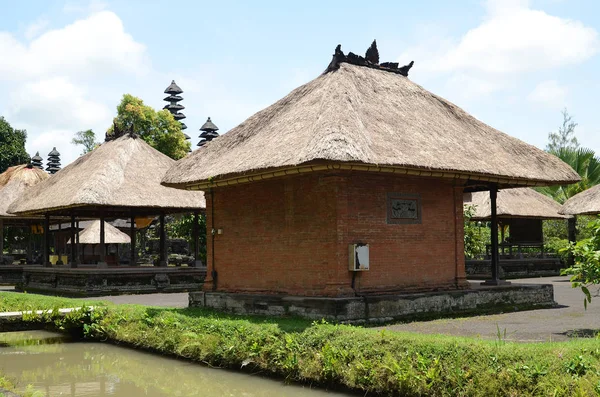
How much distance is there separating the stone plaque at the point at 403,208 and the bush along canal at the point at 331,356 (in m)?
3.34

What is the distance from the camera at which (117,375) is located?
481 inches

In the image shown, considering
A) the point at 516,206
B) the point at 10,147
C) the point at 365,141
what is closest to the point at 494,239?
the point at 365,141

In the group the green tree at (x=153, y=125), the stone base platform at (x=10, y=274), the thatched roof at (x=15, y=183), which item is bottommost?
the stone base platform at (x=10, y=274)

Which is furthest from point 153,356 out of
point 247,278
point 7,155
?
point 7,155

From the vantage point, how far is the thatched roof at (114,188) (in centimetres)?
2325

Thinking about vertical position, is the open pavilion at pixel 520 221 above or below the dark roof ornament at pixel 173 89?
below

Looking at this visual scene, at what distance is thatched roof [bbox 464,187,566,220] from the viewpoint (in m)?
29.8

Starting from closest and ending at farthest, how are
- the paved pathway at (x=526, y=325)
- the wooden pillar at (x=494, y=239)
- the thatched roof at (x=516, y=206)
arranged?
the paved pathway at (x=526, y=325)
the wooden pillar at (x=494, y=239)
the thatched roof at (x=516, y=206)

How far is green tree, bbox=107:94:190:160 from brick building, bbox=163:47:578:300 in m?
30.9

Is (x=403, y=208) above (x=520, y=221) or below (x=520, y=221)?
below

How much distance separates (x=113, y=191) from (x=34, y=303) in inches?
276

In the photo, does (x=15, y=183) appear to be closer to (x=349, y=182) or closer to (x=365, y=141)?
(x=349, y=182)

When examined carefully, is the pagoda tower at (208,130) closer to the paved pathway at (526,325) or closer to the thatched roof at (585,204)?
the thatched roof at (585,204)

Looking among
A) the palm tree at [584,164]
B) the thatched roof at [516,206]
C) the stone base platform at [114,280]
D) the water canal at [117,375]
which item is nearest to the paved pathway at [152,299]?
the stone base platform at [114,280]
